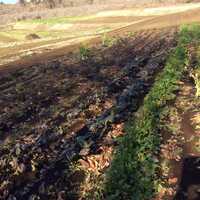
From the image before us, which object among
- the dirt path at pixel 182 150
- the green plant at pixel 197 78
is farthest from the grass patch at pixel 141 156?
the green plant at pixel 197 78

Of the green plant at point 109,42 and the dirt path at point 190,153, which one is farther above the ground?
the dirt path at point 190,153

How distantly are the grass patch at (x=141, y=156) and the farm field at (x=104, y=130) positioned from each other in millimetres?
22

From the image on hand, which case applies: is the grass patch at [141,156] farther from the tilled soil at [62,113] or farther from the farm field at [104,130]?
the tilled soil at [62,113]

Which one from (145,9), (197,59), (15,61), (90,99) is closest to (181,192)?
(90,99)

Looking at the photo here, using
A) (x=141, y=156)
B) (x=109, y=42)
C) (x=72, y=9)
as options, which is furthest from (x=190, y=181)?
(x=72, y=9)

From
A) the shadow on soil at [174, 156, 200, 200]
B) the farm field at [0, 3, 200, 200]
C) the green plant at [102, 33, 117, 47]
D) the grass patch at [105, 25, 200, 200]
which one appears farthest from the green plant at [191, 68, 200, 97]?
the green plant at [102, 33, 117, 47]

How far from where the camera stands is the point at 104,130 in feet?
43.3

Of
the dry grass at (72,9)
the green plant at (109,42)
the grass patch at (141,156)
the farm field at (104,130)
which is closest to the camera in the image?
the grass patch at (141,156)

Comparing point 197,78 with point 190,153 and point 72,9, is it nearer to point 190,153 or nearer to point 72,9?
point 190,153

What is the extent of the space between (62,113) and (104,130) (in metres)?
2.52

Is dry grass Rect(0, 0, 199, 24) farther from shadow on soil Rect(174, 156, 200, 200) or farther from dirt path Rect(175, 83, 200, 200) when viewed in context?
shadow on soil Rect(174, 156, 200, 200)

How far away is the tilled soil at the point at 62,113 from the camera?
10539 mm

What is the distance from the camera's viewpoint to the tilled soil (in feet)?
34.6

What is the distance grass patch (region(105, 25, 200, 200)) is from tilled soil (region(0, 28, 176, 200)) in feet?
1.91
